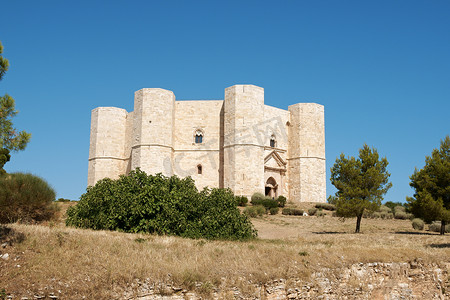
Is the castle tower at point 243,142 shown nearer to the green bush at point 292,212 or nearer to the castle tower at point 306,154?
the green bush at point 292,212

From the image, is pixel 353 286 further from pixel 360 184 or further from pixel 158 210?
pixel 360 184

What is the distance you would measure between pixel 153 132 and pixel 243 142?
261 inches

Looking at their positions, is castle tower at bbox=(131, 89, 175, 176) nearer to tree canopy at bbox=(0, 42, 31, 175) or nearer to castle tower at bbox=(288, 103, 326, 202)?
castle tower at bbox=(288, 103, 326, 202)

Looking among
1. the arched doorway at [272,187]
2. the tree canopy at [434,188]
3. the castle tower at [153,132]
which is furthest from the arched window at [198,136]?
the tree canopy at [434,188]

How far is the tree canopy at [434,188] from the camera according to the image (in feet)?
57.8

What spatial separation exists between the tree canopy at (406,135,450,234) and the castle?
43.8 feet

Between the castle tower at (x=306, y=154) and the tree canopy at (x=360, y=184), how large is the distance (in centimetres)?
1349

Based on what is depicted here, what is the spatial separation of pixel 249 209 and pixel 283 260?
589 inches

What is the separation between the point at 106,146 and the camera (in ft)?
113

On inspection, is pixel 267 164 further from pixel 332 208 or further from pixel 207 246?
pixel 207 246

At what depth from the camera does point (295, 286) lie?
929 cm

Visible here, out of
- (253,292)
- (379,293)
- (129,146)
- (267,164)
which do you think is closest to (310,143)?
(267,164)

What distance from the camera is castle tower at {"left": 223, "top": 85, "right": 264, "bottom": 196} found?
101 feet

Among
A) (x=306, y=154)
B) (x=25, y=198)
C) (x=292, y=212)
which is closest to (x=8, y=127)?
(x=25, y=198)
